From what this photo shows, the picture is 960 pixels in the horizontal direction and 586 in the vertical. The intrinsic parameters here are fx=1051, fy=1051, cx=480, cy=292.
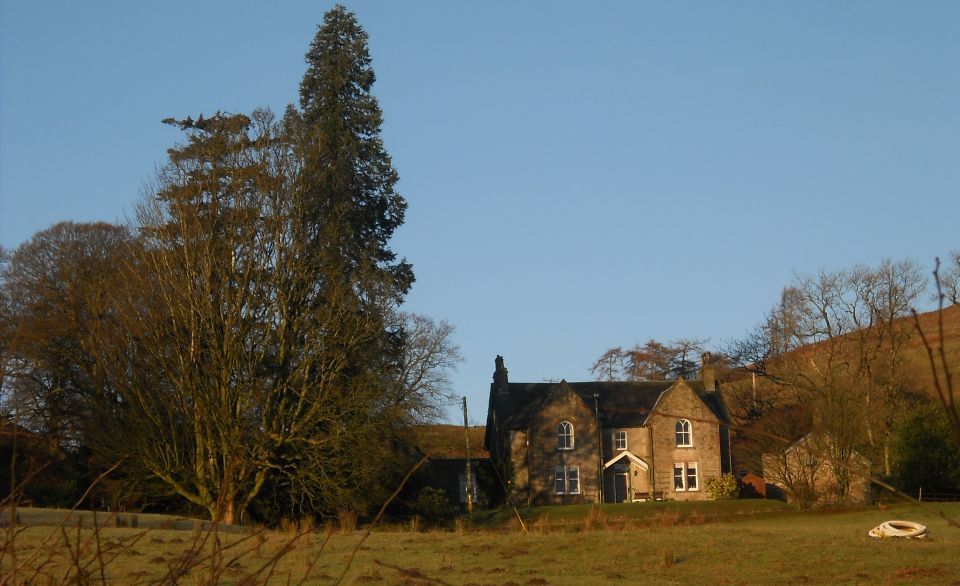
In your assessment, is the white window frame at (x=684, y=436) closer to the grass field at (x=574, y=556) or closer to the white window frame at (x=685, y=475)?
the white window frame at (x=685, y=475)

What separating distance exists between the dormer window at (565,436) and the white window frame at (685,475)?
6.19 meters

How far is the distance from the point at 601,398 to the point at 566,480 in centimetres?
576

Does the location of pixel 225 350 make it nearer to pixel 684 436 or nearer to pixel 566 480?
Answer: pixel 566 480

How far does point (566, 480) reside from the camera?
58.9m

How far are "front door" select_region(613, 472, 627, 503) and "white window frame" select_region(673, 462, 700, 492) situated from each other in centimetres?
281

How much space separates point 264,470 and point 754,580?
21298 millimetres

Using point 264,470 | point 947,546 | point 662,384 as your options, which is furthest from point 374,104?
point 947,546

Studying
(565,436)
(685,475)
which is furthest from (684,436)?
(565,436)

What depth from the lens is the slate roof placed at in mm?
60188

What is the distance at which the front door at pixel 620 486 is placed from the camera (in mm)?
59562

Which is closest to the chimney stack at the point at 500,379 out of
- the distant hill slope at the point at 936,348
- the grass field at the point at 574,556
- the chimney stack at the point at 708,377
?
the chimney stack at the point at 708,377

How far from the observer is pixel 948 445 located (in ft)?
150

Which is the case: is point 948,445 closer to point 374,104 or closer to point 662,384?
point 662,384

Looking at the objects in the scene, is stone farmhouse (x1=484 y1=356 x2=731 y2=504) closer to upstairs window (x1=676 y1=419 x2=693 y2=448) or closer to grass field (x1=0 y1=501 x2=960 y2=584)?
upstairs window (x1=676 y1=419 x2=693 y2=448)
